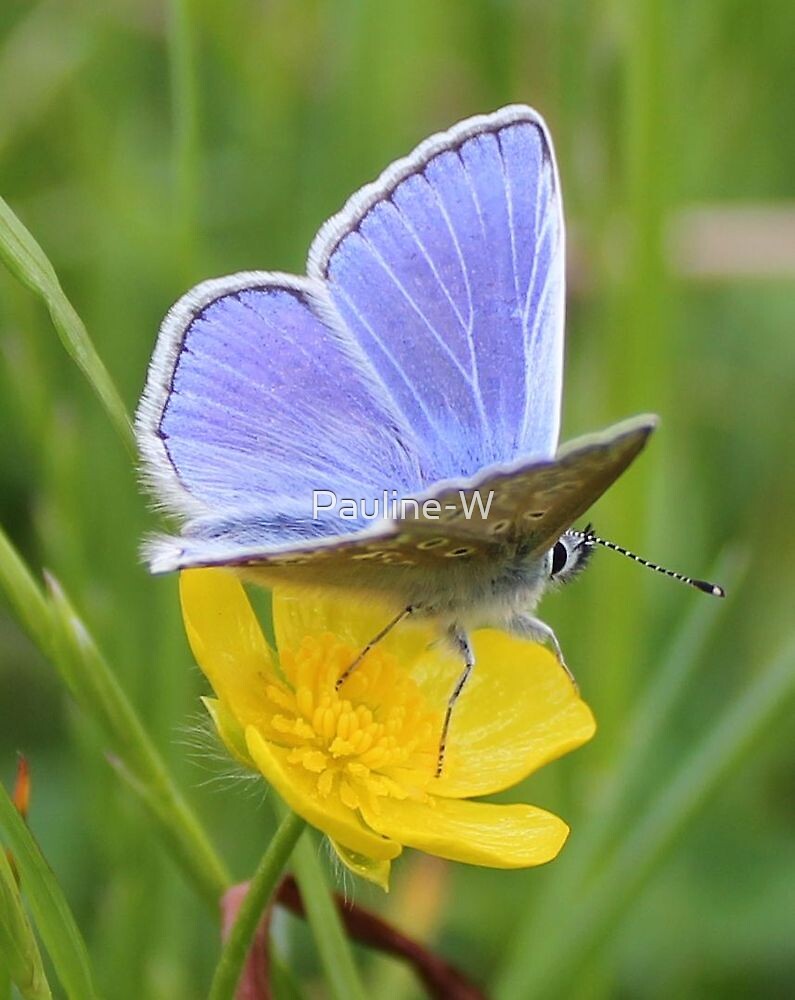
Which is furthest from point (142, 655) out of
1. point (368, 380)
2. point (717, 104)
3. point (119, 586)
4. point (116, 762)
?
point (717, 104)

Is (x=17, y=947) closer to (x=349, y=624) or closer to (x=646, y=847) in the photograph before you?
(x=349, y=624)

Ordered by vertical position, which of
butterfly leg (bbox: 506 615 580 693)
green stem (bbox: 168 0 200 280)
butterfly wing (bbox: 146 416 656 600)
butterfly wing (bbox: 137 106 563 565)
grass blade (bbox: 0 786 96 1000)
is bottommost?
grass blade (bbox: 0 786 96 1000)

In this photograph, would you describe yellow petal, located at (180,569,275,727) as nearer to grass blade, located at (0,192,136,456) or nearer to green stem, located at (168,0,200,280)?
grass blade, located at (0,192,136,456)

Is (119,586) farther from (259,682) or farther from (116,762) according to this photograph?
(116,762)

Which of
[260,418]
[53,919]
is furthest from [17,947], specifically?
[260,418]

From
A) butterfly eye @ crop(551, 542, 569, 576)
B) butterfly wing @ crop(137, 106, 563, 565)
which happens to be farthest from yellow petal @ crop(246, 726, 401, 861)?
butterfly eye @ crop(551, 542, 569, 576)

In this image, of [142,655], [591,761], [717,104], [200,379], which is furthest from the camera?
[717,104]
